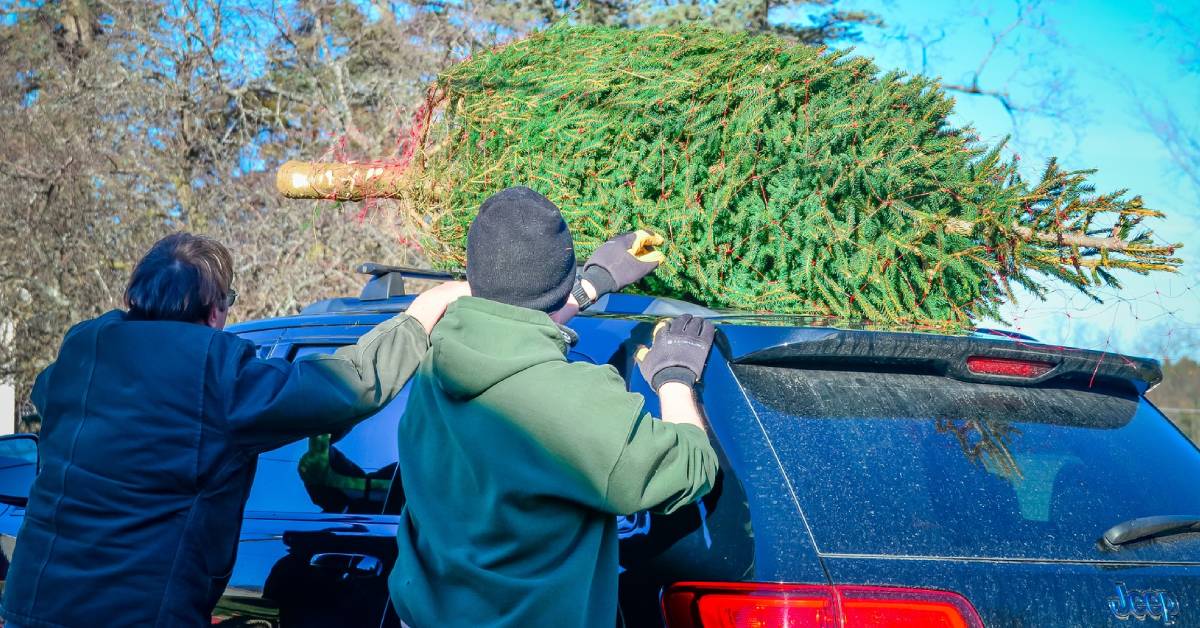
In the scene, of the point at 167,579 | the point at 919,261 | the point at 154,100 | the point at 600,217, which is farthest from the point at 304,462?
the point at 154,100

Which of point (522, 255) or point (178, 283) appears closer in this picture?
point (522, 255)

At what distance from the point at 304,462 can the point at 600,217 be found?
1.15 m

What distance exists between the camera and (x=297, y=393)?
2.19 meters

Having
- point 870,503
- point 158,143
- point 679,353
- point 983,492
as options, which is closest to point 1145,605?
point 983,492

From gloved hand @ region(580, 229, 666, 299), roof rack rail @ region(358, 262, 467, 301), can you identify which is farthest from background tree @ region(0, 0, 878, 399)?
gloved hand @ region(580, 229, 666, 299)

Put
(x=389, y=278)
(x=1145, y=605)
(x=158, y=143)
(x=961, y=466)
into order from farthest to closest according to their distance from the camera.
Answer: (x=158, y=143) < (x=389, y=278) < (x=961, y=466) < (x=1145, y=605)

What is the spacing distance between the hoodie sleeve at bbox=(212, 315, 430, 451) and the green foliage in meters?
1.01

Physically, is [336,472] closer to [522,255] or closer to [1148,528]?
[522,255]

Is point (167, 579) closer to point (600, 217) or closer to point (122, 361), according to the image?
point (122, 361)

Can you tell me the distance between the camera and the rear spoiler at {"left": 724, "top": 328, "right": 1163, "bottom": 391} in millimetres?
2170

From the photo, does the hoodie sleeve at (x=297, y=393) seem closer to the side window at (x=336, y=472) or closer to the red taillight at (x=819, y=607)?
the side window at (x=336, y=472)

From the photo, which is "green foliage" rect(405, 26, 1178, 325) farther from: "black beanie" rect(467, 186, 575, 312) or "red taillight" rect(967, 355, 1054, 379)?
"black beanie" rect(467, 186, 575, 312)

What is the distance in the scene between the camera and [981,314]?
3.31 metres

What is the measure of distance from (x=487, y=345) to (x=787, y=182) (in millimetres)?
1392
